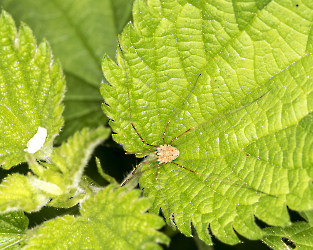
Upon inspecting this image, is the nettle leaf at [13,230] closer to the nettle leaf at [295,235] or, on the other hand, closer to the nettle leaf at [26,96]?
the nettle leaf at [26,96]

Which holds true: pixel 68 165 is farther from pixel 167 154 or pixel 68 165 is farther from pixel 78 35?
pixel 78 35

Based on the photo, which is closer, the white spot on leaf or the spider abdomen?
the white spot on leaf

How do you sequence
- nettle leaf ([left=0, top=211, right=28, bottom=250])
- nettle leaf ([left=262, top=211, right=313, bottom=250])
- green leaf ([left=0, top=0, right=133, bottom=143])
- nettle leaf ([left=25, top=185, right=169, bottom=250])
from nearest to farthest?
nettle leaf ([left=25, top=185, right=169, bottom=250]), nettle leaf ([left=262, top=211, right=313, bottom=250]), nettle leaf ([left=0, top=211, right=28, bottom=250]), green leaf ([left=0, top=0, right=133, bottom=143])

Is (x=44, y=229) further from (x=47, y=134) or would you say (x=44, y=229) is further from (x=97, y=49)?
(x=97, y=49)

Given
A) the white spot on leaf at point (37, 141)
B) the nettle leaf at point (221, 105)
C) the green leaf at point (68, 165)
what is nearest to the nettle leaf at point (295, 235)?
the nettle leaf at point (221, 105)

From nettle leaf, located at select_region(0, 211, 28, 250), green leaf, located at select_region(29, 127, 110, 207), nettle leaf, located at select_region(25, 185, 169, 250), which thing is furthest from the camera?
nettle leaf, located at select_region(0, 211, 28, 250)

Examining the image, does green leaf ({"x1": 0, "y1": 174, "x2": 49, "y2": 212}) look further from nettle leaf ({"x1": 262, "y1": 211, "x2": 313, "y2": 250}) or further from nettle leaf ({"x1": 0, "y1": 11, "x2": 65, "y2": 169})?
nettle leaf ({"x1": 262, "y1": 211, "x2": 313, "y2": 250})

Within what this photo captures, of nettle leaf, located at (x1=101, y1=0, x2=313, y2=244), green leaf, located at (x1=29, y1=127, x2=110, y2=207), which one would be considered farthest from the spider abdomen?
green leaf, located at (x1=29, y1=127, x2=110, y2=207)

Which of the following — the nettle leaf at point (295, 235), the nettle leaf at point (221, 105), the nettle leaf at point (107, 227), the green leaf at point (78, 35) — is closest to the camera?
the nettle leaf at point (107, 227)
